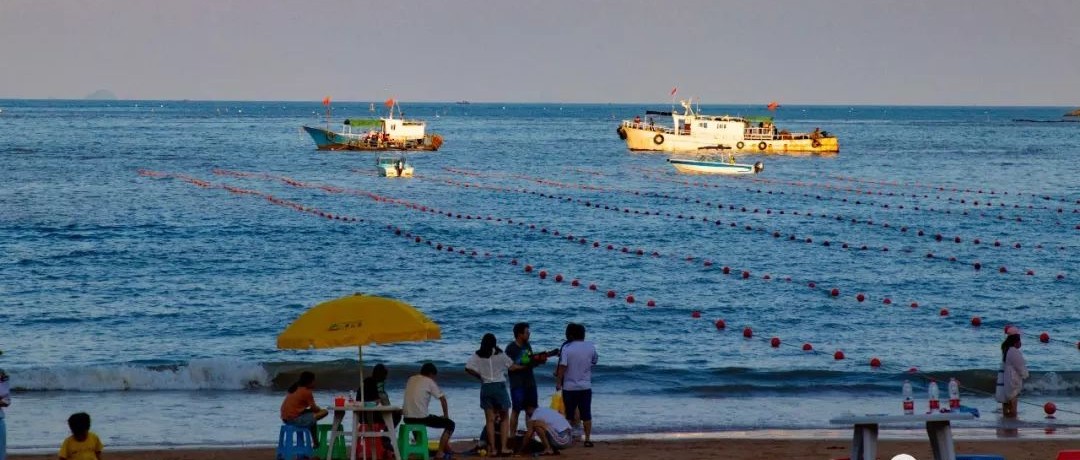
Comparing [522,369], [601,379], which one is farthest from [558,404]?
[601,379]

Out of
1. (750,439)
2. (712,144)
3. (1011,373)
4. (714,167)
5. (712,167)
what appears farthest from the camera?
(712,144)

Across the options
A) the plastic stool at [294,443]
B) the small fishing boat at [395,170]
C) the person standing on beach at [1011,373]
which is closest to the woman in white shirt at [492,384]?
the plastic stool at [294,443]

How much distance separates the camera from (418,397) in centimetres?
1550

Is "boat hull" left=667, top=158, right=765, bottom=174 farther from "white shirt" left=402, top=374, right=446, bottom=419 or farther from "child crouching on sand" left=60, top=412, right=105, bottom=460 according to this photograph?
"child crouching on sand" left=60, top=412, right=105, bottom=460

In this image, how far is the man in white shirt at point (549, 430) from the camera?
15922 millimetres

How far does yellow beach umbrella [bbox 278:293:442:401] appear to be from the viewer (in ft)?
47.9

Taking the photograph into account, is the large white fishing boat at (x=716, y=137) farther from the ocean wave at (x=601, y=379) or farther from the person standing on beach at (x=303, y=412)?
the person standing on beach at (x=303, y=412)

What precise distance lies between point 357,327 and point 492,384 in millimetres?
1955

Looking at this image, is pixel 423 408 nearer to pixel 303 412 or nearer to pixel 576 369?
pixel 303 412

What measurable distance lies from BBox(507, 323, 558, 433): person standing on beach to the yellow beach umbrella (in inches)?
62.1

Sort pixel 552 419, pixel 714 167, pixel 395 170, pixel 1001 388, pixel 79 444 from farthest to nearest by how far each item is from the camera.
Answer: pixel 395 170 < pixel 714 167 < pixel 1001 388 < pixel 552 419 < pixel 79 444

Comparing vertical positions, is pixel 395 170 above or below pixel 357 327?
below

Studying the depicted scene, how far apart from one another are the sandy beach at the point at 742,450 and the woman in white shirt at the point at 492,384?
77cm

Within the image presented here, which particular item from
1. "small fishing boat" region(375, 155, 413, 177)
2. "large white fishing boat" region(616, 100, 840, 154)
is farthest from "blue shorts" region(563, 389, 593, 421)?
"large white fishing boat" region(616, 100, 840, 154)
